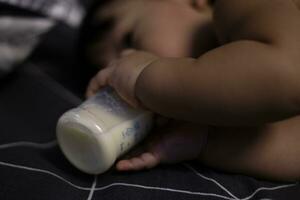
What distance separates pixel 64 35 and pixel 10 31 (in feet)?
0.94

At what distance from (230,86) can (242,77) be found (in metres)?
0.02

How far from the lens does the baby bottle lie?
63 centimetres

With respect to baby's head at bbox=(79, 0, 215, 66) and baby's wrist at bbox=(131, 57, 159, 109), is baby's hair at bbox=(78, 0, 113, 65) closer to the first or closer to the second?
baby's head at bbox=(79, 0, 215, 66)

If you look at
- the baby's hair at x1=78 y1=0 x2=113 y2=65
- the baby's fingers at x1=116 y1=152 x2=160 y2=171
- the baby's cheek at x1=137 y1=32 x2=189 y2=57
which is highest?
the baby's cheek at x1=137 y1=32 x2=189 y2=57

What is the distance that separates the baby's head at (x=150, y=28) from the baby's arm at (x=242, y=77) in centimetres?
17

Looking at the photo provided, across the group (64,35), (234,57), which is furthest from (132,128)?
(64,35)

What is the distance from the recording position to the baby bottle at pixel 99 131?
634 mm

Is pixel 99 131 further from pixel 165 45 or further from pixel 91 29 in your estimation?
pixel 91 29

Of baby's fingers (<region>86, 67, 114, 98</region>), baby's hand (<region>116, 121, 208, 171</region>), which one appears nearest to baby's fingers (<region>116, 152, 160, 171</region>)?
baby's hand (<region>116, 121, 208, 171</region>)

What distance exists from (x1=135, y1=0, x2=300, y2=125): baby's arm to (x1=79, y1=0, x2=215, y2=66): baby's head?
17 centimetres

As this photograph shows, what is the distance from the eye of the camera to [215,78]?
0.59 meters

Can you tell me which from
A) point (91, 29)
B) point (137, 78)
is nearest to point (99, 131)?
point (137, 78)

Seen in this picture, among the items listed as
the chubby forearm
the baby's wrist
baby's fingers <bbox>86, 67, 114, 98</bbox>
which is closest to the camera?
the chubby forearm

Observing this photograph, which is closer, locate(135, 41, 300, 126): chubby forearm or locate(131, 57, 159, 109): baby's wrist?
locate(135, 41, 300, 126): chubby forearm
